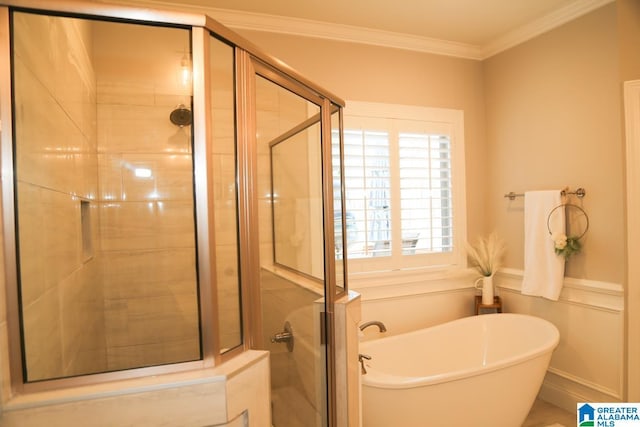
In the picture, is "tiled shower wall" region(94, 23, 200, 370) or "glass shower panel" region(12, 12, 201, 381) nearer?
"glass shower panel" region(12, 12, 201, 381)

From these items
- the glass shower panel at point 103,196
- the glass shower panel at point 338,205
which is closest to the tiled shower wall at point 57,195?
the glass shower panel at point 103,196

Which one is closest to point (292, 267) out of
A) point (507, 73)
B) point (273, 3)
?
point (273, 3)

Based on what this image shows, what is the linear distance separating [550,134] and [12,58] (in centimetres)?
289

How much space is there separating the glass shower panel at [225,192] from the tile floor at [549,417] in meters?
2.23

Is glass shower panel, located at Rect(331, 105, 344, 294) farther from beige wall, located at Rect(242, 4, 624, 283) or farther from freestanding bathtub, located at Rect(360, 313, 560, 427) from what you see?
beige wall, located at Rect(242, 4, 624, 283)

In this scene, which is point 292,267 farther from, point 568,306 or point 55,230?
point 568,306

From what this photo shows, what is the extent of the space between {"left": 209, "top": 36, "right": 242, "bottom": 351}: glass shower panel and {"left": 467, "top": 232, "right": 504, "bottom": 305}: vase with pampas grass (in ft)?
7.35

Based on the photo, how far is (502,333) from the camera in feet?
8.45

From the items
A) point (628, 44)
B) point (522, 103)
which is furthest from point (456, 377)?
point (628, 44)

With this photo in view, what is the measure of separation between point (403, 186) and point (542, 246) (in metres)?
1.02

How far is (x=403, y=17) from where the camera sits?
8.16ft

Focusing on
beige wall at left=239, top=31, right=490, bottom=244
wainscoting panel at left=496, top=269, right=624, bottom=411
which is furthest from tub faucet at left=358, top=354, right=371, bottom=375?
beige wall at left=239, top=31, right=490, bottom=244

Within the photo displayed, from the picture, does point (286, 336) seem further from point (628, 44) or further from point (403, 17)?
point (628, 44)

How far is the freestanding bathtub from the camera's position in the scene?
70.9 inches
